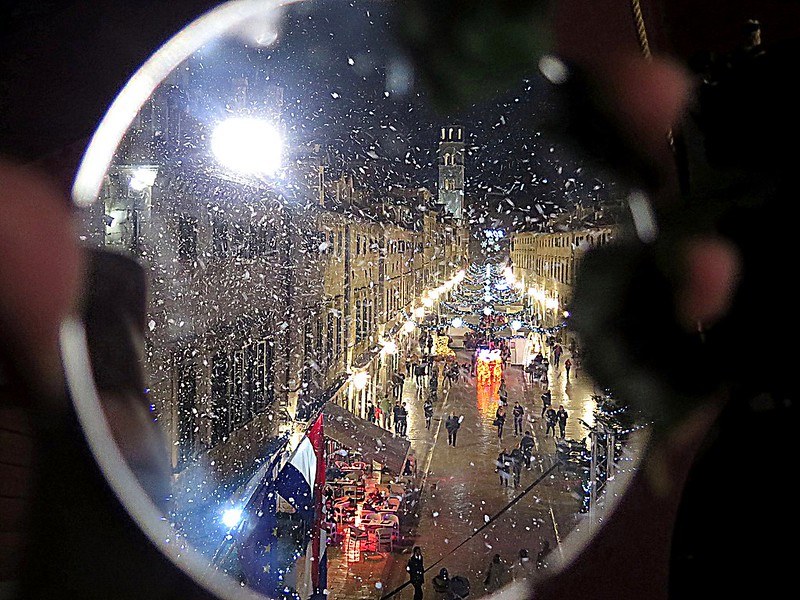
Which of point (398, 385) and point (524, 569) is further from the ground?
point (398, 385)

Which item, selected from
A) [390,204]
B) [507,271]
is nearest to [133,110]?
[390,204]

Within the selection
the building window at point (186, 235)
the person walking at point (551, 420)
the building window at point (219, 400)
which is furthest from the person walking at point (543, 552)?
the building window at point (186, 235)

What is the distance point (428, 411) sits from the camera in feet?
2.05

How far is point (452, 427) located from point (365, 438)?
9 cm

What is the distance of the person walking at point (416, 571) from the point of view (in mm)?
609

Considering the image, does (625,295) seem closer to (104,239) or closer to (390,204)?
(390,204)

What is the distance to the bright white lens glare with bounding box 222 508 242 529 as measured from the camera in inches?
23.3

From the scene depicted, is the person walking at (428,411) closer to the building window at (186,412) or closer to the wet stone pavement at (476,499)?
the wet stone pavement at (476,499)

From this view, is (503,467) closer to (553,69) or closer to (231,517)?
(231,517)

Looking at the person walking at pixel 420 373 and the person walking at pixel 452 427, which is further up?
the person walking at pixel 420 373

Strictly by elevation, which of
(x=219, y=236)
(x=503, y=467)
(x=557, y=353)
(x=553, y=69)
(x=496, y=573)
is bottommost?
(x=496, y=573)

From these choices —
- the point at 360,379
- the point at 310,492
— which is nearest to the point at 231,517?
the point at 310,492

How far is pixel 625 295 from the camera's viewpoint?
57 cm

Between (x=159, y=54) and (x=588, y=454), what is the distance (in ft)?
1.87
